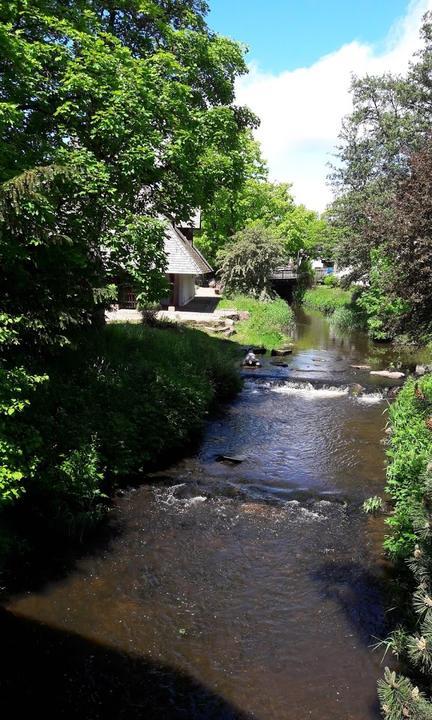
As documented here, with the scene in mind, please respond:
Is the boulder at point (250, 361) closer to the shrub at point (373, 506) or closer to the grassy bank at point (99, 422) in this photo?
the grassy bank at point (99, 422)

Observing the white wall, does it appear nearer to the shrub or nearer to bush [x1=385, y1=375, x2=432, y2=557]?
the shrub

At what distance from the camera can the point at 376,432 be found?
14.5 meters

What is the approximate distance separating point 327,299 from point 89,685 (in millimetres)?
43249

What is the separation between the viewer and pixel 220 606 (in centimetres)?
711

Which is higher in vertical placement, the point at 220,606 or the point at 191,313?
the point at 191,313

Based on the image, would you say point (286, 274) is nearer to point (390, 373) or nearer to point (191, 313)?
point (191, 313)

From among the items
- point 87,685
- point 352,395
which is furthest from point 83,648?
point 352,395

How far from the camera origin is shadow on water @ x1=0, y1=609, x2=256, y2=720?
5.40m

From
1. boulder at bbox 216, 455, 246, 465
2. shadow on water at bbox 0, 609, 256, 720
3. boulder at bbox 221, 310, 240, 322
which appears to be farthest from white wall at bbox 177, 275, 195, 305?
shadow on water at bbox 0, 609, 256, 720

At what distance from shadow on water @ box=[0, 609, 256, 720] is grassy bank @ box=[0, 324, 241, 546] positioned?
5.47ft

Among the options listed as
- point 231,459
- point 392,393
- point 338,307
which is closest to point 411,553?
point 231,459

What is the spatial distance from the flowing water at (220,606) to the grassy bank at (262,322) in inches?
621

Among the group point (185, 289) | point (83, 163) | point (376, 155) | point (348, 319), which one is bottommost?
point (348, 319)

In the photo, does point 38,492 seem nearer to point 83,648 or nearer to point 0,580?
point 0,580
